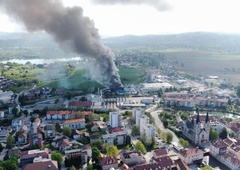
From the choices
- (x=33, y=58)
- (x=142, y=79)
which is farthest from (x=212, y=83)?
(x=33, y=58)

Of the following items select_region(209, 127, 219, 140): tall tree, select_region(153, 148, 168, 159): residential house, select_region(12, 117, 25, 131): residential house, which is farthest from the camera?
select_region(12, 117, 25, 131): residential house

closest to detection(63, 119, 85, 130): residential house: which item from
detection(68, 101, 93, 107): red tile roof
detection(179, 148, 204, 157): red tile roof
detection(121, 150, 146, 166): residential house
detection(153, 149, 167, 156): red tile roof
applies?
detection(68, 101, 93, 107): red tile roof

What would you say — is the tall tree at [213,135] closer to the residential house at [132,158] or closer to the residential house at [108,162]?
the residential house at [132,158]

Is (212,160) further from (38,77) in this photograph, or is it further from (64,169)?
(38,77)

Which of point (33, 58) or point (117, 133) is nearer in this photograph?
point (117, 133)

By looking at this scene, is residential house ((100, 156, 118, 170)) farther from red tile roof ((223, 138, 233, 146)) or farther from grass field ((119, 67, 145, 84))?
grass field ((119, 67, 145, 84))

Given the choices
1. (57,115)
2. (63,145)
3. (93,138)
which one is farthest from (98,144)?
(57,115)

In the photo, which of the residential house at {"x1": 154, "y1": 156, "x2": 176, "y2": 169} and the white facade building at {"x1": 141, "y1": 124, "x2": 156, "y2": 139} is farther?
the white facade building at {"x1": 141, "y1": 124, "x2": 156, "y2": 139}

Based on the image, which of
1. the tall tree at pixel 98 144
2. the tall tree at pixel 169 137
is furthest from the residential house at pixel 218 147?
the tall tree at pixel 98 144
